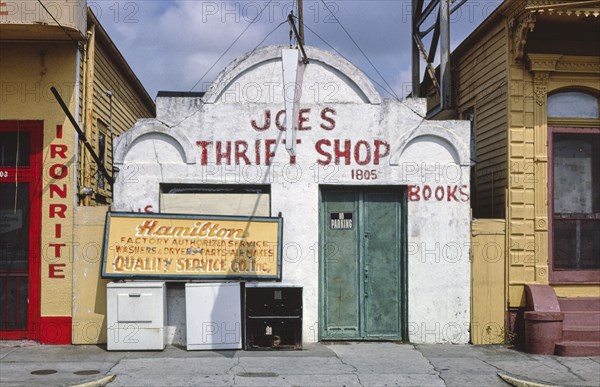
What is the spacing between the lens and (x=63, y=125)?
11781 millimetres

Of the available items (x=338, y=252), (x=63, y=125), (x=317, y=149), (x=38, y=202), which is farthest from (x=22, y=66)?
(x=338, y=252)

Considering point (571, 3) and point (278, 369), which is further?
point (571, 3)

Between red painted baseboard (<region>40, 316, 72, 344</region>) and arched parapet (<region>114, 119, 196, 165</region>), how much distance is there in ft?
8.88

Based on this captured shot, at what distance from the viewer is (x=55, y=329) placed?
11.6 metres

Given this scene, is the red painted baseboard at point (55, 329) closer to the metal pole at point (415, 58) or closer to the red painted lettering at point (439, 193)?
the red painted lettering at point (439, 193)

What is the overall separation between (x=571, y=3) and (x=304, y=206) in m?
5.60

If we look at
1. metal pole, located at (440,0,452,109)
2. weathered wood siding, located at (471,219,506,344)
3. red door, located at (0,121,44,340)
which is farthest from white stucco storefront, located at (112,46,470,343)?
metal pole, located at (440,0,452,109)

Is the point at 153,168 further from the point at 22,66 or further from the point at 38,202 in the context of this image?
the point at 22,66

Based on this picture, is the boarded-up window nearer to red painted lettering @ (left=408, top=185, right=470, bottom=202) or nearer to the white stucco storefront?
the white stucco storefront

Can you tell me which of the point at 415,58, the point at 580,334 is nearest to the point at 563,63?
the point at 580,334

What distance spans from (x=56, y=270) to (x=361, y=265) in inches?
199

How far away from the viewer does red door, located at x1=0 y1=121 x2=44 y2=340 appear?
38.3 feet

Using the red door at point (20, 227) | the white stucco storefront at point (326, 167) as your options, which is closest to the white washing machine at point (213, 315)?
the white stucco storefront at point (326, 167)

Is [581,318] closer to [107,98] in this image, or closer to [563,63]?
[563,63]
